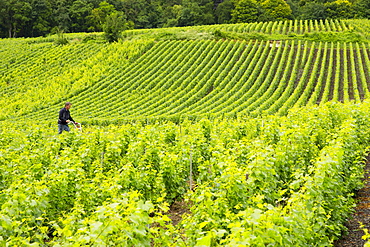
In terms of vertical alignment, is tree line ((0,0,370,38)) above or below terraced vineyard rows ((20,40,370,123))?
above

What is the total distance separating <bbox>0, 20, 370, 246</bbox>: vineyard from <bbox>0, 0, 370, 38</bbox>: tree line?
18753 millimetres

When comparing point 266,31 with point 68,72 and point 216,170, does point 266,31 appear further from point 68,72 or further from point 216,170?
point 216,170

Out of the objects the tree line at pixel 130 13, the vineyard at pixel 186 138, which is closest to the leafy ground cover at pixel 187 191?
the vineyard at pixel 186 138

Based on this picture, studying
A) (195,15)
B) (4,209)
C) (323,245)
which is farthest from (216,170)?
(195,15)

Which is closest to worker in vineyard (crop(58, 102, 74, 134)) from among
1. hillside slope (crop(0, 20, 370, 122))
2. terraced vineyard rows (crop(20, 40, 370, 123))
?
hillside slope (crop(0, 20, 370, 122))

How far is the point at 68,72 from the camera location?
44688mm

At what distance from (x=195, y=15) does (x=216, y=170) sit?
258 feet

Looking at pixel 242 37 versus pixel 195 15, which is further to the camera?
pixel 195 15

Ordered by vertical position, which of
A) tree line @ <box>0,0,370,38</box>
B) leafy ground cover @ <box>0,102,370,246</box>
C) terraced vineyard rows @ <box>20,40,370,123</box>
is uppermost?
tree line @ <box>0,0,370,38</box>

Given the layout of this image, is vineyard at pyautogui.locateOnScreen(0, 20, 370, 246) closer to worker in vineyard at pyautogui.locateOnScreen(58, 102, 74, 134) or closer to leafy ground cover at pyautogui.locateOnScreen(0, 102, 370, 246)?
leafy ground cover at pyautogui.locateOnScreen(0, 102, 370, 246)

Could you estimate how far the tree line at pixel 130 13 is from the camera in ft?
253

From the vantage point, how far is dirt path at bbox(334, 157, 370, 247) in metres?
7.47

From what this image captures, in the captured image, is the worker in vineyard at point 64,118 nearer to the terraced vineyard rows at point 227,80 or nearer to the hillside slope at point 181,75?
the hillside slope at point 181,75

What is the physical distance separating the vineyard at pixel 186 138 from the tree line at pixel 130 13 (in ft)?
61.5
